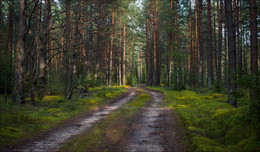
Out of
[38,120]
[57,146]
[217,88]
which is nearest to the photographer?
[57,146]

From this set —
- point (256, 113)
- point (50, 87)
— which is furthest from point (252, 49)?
point (50, 87)

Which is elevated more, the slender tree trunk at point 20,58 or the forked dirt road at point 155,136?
the slender tree trunk at point 20,58

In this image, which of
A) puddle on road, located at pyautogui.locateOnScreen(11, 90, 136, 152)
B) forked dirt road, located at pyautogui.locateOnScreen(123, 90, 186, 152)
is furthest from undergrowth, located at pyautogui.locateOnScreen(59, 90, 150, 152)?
forked dirt road, located at pyautogui.locateOnScreen(123, 90, 186, 152)

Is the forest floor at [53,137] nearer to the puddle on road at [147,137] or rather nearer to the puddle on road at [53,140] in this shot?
the puddle on road at [53,140]

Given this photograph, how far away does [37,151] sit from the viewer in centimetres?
515

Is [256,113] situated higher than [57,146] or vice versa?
[256,113]

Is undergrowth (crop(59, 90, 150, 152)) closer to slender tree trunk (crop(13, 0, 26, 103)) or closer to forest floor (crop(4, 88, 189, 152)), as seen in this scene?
forest floor (crop(4, 88, 189, 152))

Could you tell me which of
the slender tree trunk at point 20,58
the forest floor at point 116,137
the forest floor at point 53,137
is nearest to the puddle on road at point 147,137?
the forest floor at point 116,137

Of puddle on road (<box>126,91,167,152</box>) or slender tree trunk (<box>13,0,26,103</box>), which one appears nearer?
puddle on road (<box>126,91,167,152</box>)

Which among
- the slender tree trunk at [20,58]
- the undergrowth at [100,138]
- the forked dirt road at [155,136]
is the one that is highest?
the slender tree trunk at [20,58]

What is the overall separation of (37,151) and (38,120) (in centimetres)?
402

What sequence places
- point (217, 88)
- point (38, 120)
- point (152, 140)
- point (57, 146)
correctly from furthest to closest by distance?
point (217, 88) → point (38, 120) → point (152, 140) → point (57, 146)

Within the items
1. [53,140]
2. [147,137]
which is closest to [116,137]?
[147,137]

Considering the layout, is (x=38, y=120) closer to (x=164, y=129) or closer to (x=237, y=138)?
(x=164, y=129)
